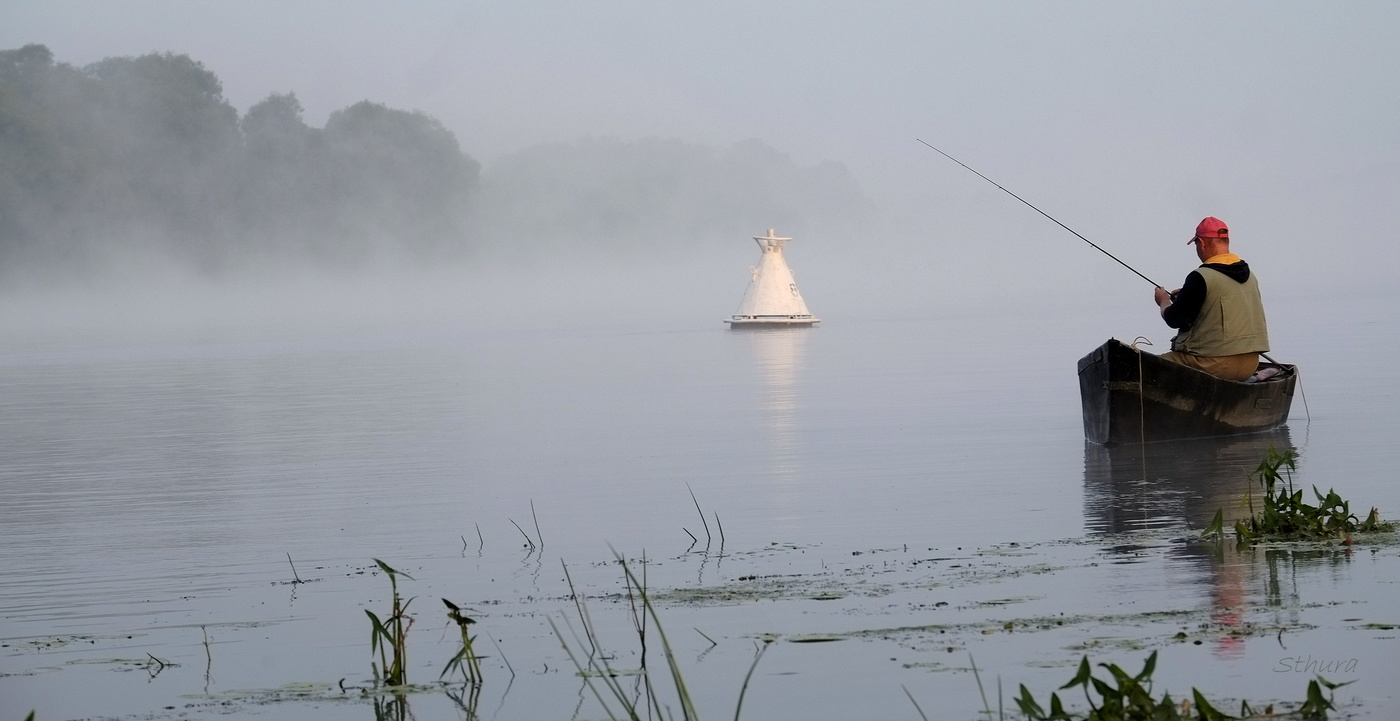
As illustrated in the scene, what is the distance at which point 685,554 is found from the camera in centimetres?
995

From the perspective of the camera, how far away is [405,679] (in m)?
6.46

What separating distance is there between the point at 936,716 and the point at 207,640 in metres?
3.53

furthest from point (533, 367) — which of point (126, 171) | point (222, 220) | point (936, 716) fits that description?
point (222, 220)

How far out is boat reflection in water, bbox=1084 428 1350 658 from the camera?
7109 millimetres

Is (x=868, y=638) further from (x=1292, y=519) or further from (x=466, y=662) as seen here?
(x=1292, y=519)

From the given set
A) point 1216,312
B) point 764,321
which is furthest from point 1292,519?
point 764,321

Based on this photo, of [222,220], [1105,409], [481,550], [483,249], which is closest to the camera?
[481,550]

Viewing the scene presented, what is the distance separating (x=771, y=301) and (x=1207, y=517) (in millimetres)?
48608

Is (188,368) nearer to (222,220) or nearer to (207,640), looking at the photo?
(207,640)

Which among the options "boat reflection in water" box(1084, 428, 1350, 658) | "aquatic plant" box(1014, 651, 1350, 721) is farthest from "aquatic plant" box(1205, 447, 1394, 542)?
"aquatic plant" box(1014, 651, 1350, 721)

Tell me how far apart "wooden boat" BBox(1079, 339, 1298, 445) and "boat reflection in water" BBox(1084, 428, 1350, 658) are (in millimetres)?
131

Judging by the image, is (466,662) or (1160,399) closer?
(466,662)

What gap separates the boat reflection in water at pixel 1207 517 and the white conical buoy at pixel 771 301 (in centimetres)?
4236

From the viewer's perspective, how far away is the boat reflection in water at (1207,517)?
7.11 m
